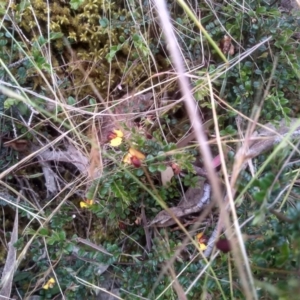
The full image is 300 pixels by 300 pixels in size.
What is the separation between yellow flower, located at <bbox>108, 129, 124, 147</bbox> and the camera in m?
1.41

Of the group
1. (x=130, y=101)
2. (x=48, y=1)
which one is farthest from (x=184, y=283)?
(x=48, y=1)

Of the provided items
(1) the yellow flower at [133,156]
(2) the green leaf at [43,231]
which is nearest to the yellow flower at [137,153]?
(1) the yellow flower at [133,156]

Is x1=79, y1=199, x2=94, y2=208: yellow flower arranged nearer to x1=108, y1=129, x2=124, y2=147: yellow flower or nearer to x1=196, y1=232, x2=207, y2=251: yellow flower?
x1=108, y1=129, x2=124, y2=147: yellow flower

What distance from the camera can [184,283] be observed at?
1.31 meters

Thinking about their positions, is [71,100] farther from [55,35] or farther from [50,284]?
[50,284]

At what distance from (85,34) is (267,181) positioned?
90 cm

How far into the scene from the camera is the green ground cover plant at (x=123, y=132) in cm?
140

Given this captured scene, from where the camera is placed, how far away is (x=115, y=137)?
1424 mm

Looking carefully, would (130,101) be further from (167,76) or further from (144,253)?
(144,253)

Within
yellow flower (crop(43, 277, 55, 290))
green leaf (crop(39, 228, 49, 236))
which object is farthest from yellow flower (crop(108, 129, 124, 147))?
yellow flower (crop(43, 277, 55, 290))

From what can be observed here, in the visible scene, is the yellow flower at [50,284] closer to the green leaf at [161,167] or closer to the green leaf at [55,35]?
the green leaf at [161,167]

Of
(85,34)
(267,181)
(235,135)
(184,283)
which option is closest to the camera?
(267,181)

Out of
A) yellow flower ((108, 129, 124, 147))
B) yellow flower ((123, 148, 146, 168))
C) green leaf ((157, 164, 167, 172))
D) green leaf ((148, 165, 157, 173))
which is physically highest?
yellow flower ((108, 129, 124, 147))

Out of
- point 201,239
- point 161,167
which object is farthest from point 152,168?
point 201,239
